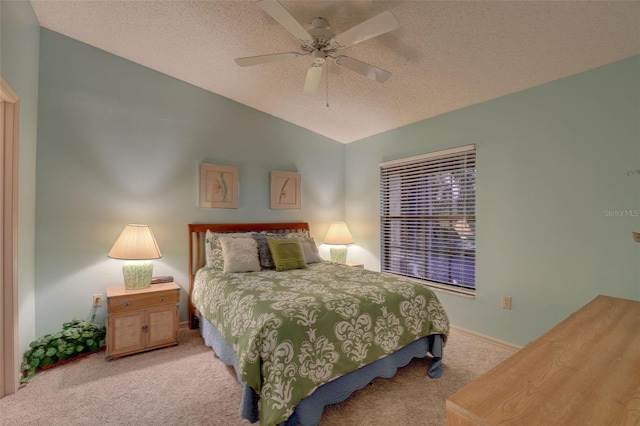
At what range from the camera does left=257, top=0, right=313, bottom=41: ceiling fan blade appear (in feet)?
5.30

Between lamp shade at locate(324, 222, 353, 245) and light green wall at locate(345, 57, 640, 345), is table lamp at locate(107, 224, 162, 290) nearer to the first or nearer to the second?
lamp shade at locate(324, 222, 353, 245)

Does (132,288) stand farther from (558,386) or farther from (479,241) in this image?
(479,241)

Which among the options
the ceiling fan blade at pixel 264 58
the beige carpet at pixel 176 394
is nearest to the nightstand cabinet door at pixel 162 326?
the beige carpet at pixel 176 394

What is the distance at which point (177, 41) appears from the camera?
2680 millimetres

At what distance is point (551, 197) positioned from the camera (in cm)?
257

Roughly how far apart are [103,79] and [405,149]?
11.6 feet

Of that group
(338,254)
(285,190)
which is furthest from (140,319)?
(338,254)

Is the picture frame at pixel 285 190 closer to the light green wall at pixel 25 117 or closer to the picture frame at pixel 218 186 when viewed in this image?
the picture frame at pixel 218 186

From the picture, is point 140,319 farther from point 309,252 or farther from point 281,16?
point 281,16

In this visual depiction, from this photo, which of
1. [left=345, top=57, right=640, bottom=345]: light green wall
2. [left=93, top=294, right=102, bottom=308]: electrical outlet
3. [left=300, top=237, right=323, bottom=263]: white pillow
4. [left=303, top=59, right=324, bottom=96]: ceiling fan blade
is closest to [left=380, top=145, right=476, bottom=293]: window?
[left=345, top=57, right=640, bottom=345]: light green wall

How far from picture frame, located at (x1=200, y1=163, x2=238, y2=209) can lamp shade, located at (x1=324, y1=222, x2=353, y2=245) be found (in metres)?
1.41

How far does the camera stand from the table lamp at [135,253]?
106 inches

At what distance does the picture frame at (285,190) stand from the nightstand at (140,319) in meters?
1.73

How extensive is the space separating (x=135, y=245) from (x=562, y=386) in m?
3.11
